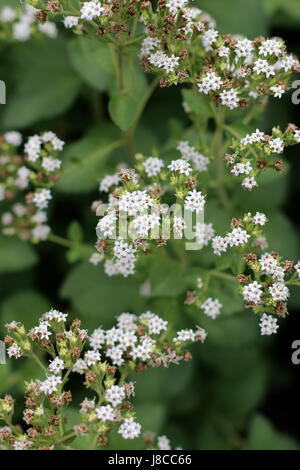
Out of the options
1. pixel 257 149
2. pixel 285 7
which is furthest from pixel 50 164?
pixel 285 7

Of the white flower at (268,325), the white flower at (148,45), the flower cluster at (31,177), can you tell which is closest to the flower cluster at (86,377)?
the white flower at (268,325)

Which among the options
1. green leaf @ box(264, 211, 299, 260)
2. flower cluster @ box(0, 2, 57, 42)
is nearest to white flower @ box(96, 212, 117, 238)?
green leaf @ box(264, 211, 299, 260)

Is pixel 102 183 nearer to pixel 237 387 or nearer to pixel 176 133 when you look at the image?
pixel 176 133

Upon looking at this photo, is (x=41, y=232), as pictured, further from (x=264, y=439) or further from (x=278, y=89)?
(x=264, y=439)

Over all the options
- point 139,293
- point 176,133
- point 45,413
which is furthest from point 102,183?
point 45,413

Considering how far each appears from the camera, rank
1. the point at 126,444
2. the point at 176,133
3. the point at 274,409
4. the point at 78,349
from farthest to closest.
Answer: the point at 274,409 < the point at 176,133 < the point at 126,444 < the point at 78,349

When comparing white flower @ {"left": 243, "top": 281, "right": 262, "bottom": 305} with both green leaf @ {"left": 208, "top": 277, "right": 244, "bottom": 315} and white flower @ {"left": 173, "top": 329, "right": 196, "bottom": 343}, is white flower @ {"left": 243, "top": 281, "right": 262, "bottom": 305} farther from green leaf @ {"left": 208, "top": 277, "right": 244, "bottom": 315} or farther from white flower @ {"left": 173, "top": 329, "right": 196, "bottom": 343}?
green leaf @ {"left": 208, "top": 277, "right": 244, "bottom": 315}
